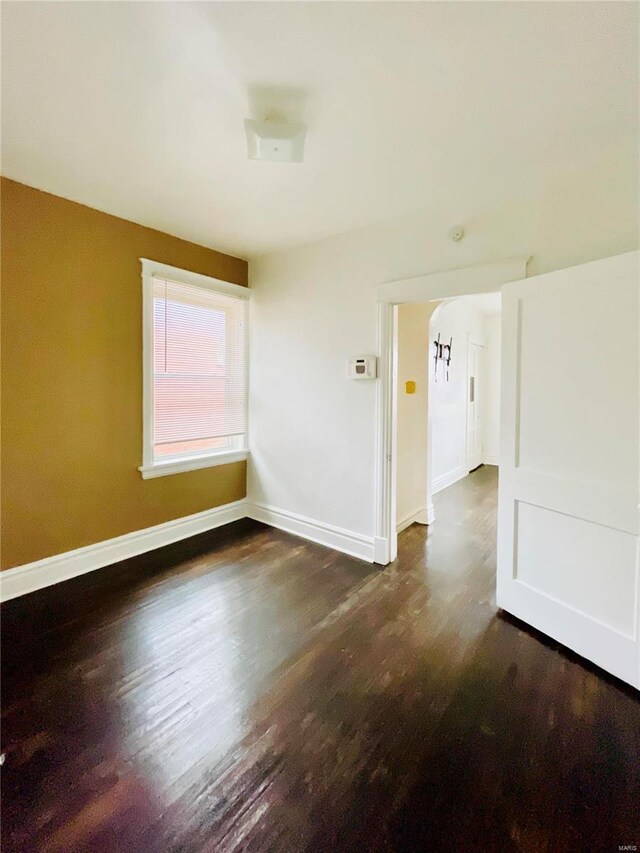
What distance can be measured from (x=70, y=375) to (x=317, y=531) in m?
2.34

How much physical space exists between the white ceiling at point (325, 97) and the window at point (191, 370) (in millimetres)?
852

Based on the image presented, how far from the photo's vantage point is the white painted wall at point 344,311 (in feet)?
6.94

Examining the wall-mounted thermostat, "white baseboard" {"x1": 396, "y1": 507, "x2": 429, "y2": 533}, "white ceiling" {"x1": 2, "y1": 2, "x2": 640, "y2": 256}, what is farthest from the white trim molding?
"white ceiling" {"x1": 2, "y1": 2, "x2": 640, "y2": 256}

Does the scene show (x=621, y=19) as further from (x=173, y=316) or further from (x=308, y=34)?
(x=173, y=316)

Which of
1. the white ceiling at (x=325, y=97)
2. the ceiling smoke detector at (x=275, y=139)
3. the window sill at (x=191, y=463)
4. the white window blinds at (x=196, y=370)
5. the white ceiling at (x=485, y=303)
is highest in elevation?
the white ceiling at (x=485, y=303)

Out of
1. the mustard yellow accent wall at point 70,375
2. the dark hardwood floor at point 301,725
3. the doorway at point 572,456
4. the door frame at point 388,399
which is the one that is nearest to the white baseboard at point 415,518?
the door frame at point 388,399

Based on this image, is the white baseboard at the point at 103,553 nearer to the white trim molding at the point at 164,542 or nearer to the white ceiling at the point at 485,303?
the white trim molding at the point at 164,542

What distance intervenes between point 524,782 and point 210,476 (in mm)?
3093

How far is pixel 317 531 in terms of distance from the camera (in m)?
3.46

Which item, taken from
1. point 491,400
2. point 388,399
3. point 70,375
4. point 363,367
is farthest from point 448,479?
point 70,375

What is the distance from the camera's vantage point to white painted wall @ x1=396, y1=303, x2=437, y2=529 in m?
3.65

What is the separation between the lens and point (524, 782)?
1347mm

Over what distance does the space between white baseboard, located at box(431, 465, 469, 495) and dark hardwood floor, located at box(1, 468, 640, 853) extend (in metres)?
2.64

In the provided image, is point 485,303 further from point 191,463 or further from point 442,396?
point 191,463
